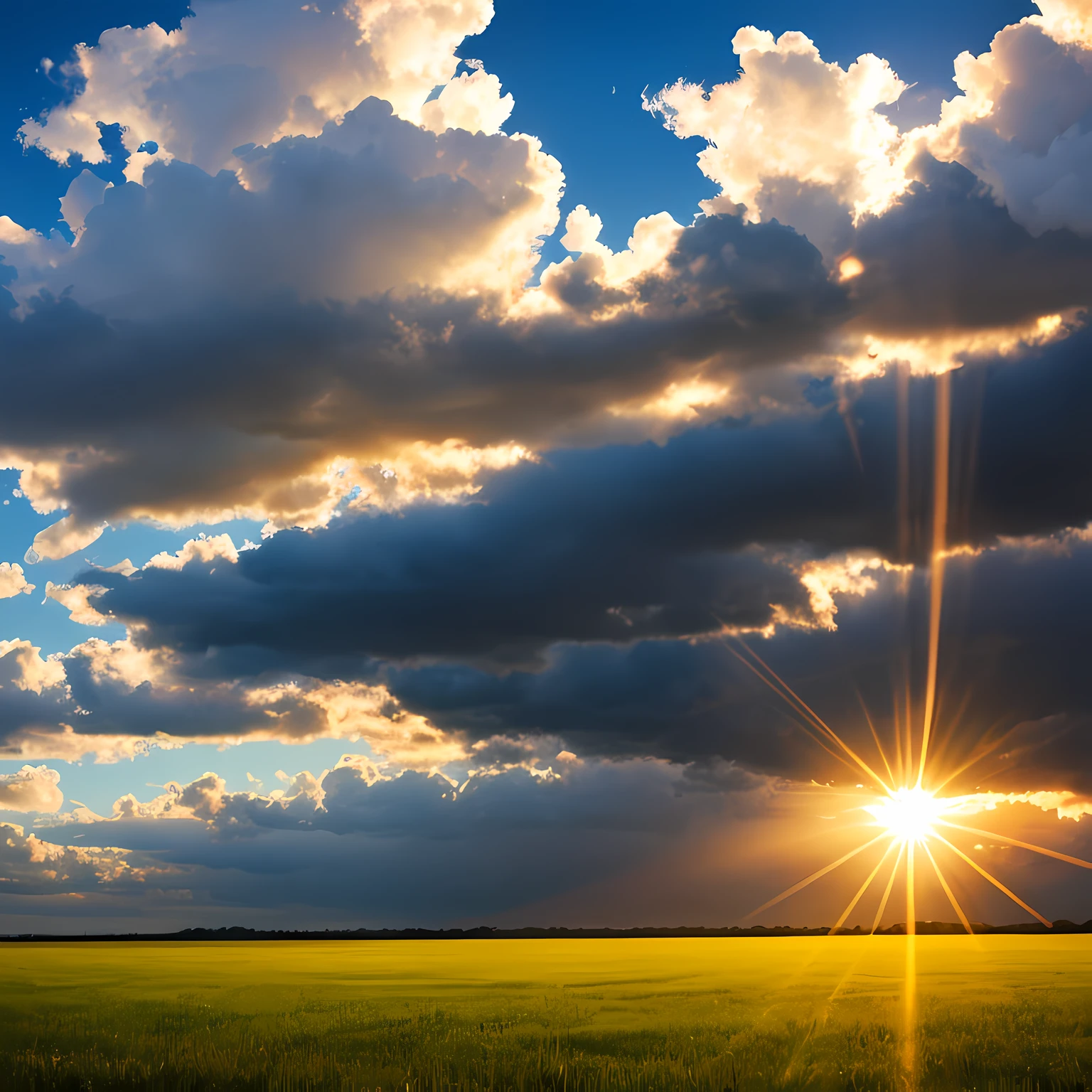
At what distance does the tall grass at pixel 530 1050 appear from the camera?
2533 centimetres

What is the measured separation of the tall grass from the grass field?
11 centimetres

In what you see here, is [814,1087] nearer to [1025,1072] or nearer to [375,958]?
[1025,1072]

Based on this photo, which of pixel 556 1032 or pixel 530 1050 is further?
pixel 556 1032

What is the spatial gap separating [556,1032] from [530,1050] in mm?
3590

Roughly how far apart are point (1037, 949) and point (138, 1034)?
100619mm

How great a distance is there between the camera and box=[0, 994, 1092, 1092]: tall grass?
25.3m

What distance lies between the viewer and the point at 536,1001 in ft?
153

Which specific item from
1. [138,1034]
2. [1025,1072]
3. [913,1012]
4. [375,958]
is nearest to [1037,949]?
[375,958]

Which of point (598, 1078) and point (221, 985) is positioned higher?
point (598, 1078)

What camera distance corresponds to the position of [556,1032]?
113ft

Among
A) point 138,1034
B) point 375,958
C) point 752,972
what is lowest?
point 375,958

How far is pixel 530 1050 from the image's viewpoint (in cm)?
3112

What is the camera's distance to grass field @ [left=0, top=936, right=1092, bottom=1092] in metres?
25.9

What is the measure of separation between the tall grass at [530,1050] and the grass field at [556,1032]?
0.35 feet
